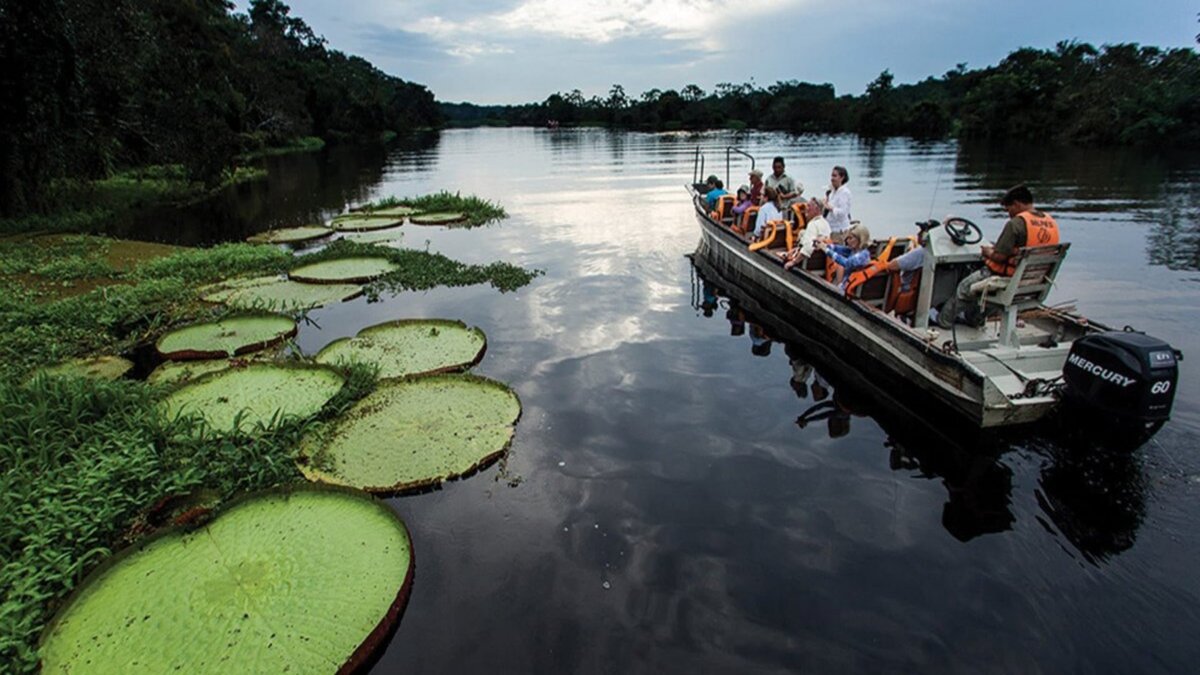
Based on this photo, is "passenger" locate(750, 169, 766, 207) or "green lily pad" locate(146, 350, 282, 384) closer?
"green lily pad" locate(146, 350, 282, 384)

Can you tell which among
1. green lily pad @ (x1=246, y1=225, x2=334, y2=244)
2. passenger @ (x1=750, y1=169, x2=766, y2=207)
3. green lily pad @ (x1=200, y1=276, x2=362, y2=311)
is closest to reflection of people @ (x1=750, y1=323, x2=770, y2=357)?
passenger @ (x1=750, y1=169, x2=766, y2=207)

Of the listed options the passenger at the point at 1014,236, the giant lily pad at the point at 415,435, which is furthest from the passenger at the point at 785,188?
the giant lily pad at the point at 415,435

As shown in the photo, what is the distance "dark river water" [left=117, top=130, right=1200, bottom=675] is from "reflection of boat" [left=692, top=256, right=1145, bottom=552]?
3cm

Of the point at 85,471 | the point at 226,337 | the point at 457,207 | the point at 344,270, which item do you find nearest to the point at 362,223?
the point at 457,207

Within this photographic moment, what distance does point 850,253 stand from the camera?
862 centimetres

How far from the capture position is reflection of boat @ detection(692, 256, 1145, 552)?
4.68m

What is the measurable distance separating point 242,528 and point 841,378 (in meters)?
6.70

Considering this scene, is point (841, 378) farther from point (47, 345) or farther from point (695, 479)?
point (47, 345)

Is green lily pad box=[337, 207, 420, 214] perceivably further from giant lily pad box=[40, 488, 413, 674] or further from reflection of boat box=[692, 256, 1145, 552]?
Answer: giant lily pad box=[40, 488, 413, 674]

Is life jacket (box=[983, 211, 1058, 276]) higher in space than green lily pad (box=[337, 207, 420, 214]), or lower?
higher

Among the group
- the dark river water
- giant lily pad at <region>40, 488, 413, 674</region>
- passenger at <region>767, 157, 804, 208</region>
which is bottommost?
the dark river water

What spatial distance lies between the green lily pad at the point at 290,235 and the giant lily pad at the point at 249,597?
13.1 metres

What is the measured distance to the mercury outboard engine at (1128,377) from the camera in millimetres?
4637

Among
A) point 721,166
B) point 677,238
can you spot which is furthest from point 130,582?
point 721,166
